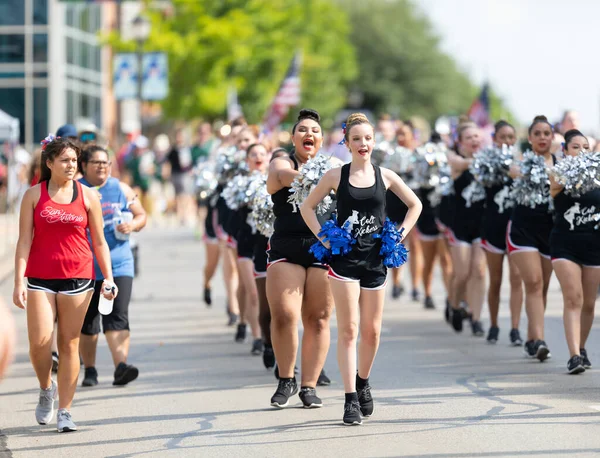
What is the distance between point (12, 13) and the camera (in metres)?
47.0

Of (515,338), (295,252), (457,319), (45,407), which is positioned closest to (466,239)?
(457,319)

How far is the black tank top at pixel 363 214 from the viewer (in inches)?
319

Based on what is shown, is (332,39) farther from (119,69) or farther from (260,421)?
(260,421)

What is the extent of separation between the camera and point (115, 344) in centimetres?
1002

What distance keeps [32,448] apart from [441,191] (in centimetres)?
705

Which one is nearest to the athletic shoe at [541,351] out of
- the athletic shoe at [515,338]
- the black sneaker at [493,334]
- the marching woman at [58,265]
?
the athletic shoe at [515,338]

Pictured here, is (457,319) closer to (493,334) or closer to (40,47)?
(493,334)

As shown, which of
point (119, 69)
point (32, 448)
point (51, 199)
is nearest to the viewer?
point (32, 448)

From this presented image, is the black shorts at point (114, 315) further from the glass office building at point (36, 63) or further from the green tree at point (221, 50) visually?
the glass office building at point (36, 63)

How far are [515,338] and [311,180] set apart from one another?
418 cm

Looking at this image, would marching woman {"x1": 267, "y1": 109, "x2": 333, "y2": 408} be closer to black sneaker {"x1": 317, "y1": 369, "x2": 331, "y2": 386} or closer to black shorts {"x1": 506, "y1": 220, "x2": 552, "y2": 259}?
black sneaker {"x1": 317, "y1": 369, "x2": 331, "y2": 386}

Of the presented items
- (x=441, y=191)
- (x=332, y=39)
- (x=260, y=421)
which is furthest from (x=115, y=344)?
(x=332, y=39)

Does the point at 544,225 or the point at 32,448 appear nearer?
the point at 32,448

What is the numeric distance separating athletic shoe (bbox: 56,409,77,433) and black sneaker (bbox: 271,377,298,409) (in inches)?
57.8
